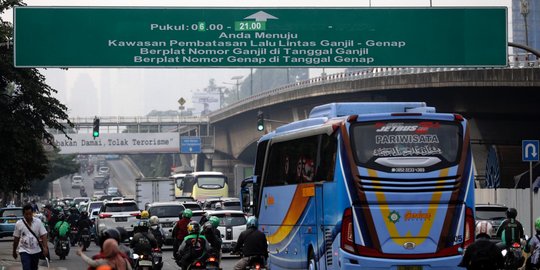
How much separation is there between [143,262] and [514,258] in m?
7.00

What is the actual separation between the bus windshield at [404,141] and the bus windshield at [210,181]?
56.4 metres

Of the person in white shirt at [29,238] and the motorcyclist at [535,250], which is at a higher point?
the person in white shirt at [29,238]

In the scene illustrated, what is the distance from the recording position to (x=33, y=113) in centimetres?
3900

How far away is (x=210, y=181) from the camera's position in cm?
7581

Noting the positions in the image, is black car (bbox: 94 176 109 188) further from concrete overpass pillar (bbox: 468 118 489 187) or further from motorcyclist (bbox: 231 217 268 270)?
motorcyclist (bbox: 231 217 268 270)

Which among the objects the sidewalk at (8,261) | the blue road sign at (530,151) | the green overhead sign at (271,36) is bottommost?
the sidewalk at (8,261)

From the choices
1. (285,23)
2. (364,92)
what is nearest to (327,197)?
(285,23)

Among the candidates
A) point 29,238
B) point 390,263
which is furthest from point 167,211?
point 390,263

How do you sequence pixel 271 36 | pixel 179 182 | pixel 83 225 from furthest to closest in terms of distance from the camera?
pixel 179 182, pixel 83 225, pixel 271 36

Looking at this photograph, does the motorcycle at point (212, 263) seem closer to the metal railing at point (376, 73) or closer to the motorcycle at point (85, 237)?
the motorcycle at point (85, 237)

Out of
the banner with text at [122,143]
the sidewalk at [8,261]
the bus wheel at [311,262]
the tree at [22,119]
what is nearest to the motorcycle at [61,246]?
the sidewalk at [8,261]

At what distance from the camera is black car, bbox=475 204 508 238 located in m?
31.1

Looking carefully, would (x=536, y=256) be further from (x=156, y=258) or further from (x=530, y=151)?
(x=530, y=151)

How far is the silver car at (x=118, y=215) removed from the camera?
42125 millimetres
